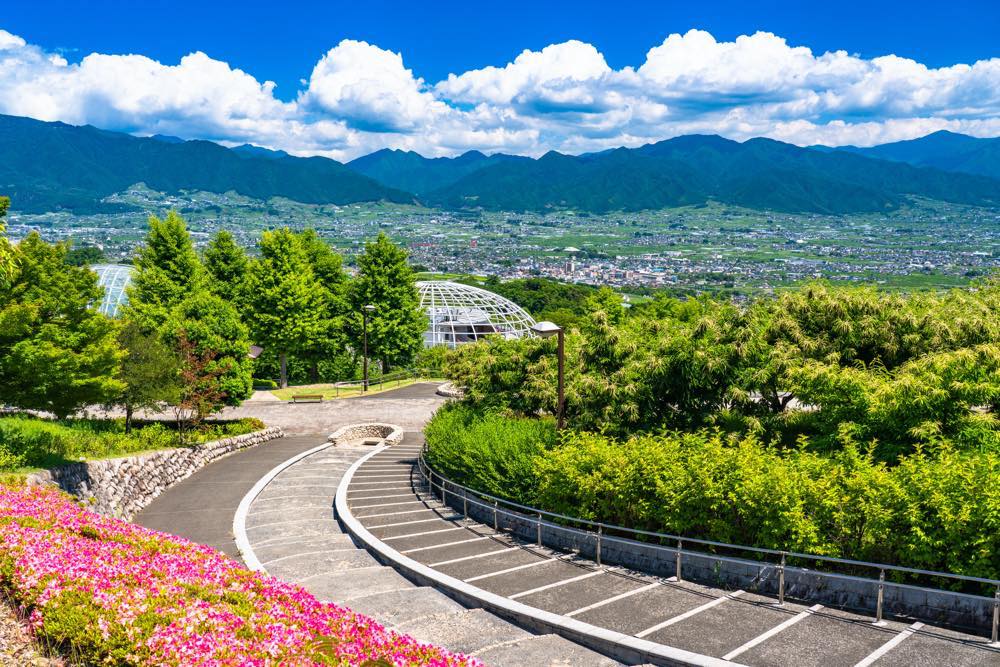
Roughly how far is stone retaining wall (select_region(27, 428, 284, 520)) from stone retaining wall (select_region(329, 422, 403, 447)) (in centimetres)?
525

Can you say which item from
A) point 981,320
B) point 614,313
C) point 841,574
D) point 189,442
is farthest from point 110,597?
point 614,313

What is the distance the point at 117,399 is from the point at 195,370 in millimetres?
3415

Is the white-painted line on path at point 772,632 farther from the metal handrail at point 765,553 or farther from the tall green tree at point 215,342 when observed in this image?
the tall green tree at point 215,342

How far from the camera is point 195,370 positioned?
90.2ft

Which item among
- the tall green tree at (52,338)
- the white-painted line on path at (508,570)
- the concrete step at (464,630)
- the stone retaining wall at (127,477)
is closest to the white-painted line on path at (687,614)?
the concrete step at (464,630)

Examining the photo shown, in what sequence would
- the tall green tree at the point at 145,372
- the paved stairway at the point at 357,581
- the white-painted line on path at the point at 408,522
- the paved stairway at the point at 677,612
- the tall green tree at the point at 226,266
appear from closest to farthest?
the paved stairway at the point at 677,612 < the paved stairway at the point at 357,581 < the white-painted line on path at the point at 408,522 < the tall green tree at the point at 145,372 < the tall green tree at the point at 226,266

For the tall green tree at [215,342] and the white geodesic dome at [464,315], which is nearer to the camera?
the tall green tree at [215,342]

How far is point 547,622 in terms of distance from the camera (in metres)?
9.89

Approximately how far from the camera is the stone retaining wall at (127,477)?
18173 mm

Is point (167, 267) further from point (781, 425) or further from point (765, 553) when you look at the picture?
point (765, 553)

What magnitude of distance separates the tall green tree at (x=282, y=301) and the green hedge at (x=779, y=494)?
97.7 ft

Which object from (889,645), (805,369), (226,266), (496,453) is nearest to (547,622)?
(889,645)

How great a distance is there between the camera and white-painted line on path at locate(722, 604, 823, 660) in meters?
8.72

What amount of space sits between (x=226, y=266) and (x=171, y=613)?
4347 cm
